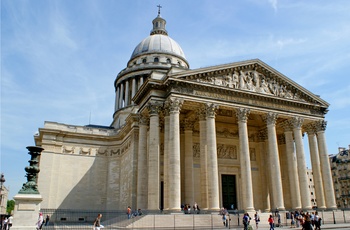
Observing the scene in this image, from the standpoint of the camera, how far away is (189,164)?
2984cm

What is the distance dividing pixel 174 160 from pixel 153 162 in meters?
2.11

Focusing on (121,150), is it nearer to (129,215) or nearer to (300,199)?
(129,215)

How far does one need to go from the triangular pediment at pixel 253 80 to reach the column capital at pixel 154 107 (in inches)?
114

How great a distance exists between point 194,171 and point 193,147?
251 centimetres

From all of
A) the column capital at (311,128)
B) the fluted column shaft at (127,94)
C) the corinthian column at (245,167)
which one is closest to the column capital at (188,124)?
the corinthian column at (245,167)

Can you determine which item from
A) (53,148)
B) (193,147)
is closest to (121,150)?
(53,148)

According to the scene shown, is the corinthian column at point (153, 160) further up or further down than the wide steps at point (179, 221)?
further up

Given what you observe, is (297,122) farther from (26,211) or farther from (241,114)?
(26,211)

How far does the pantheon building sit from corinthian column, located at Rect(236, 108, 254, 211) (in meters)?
0.09

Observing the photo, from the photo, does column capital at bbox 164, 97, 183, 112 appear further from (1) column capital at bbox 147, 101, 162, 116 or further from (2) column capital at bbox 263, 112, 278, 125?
(2) column capital at bbox 263, 112, 278, 125

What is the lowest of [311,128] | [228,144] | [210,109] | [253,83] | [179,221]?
[179,221]

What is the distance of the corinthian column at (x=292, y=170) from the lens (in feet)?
96.9

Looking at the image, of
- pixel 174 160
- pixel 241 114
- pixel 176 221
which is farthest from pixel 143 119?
pixel 176 221

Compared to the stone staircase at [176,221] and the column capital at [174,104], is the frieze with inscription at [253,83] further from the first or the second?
the stone staircase at [176,221]
